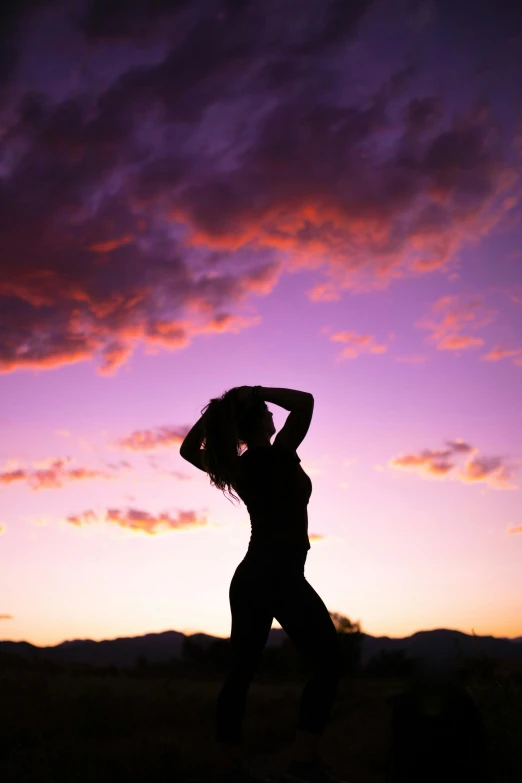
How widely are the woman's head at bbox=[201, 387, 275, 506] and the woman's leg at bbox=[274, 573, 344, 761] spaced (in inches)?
28.5

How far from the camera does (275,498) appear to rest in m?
3.72

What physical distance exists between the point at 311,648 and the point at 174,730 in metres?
4.67

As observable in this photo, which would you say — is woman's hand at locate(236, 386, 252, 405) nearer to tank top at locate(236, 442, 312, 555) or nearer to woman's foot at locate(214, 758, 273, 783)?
tank top at locate(236, 442, 312, 555)

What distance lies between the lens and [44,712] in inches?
294

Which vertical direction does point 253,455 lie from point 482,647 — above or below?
above

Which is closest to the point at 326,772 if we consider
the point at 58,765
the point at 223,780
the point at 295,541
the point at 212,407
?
the point at 223,780

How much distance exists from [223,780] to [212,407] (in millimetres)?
2044

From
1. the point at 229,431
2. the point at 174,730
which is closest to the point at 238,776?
the point at 229,431

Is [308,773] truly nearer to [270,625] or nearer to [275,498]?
[270,625]

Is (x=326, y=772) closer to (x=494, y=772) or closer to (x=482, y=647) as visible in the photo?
(x=494, y=772)

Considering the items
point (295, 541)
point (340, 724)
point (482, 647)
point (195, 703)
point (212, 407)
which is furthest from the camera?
point (195, 703)

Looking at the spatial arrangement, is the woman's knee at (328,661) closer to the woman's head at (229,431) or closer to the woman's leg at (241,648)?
the woman's leg at (241,648)

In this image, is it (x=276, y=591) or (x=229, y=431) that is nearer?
(x=276, y=591)

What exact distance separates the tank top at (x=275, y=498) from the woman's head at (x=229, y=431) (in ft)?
0.38
